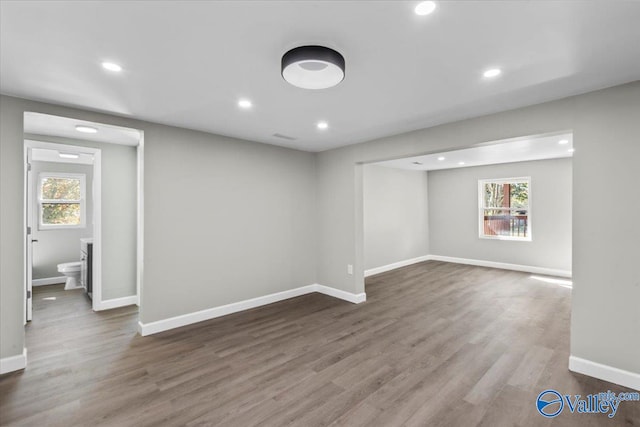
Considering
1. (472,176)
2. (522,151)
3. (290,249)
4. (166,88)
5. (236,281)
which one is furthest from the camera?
(472,176)

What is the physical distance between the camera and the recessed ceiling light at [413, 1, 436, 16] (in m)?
1.43

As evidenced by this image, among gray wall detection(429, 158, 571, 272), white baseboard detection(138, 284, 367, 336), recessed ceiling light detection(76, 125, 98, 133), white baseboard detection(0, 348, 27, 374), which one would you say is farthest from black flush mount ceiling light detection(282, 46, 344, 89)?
gray wall detection(429, 158, 571, 272)

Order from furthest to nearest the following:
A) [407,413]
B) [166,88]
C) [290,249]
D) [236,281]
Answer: [290,249] < [236,281] < [166,88] < [407,413]

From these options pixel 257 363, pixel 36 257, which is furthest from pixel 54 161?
pixel 257 363

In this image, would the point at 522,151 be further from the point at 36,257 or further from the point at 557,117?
the point at 36,257

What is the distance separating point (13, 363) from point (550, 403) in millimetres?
4480

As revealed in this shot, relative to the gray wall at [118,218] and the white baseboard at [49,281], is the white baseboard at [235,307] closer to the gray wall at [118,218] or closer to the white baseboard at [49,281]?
the gray wall at [118,218]

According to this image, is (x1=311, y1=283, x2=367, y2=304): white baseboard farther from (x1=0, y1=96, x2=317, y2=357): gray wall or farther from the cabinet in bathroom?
the cabinet in bathroom

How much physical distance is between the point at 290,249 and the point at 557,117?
3.74 meters

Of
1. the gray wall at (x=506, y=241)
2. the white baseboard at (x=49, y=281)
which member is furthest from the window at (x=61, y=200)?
the gray wall at (x=506, y=241)

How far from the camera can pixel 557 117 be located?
8.80 feet

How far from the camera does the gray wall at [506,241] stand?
6.02 m

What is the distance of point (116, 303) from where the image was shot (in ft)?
14.1

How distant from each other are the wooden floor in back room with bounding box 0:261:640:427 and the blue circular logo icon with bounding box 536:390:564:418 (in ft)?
0.14
